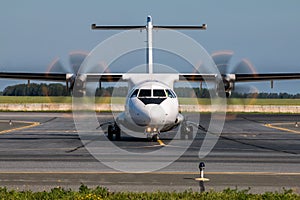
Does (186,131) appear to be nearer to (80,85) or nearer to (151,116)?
(151,116)

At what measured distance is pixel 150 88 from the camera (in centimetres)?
2888

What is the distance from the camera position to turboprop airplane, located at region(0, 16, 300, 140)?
92.5 feet

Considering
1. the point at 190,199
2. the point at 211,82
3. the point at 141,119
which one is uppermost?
the point at 211,82

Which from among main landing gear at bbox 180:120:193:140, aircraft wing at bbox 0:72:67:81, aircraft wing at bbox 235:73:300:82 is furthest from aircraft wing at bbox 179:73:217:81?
aircraft wing at bbox 0:72:67:81

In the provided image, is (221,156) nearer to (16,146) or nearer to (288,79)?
(16,146)

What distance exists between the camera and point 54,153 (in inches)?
942

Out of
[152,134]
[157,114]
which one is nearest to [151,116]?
[157,114]

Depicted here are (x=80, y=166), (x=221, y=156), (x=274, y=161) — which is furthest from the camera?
(x=221, y=156)

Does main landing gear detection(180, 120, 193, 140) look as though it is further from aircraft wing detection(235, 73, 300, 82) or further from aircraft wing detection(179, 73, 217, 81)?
aircraft wing detection(235, 73, 300, 82)

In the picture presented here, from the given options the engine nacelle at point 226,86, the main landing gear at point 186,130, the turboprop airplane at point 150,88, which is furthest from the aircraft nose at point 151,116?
the engine nacelle at point 226,86

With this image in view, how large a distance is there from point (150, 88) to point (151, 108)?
4.71ft

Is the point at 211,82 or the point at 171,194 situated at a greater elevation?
the point at 211,82

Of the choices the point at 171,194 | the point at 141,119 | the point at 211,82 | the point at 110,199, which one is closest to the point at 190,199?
the point at 171,194

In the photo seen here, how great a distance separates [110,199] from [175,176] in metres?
4.79
